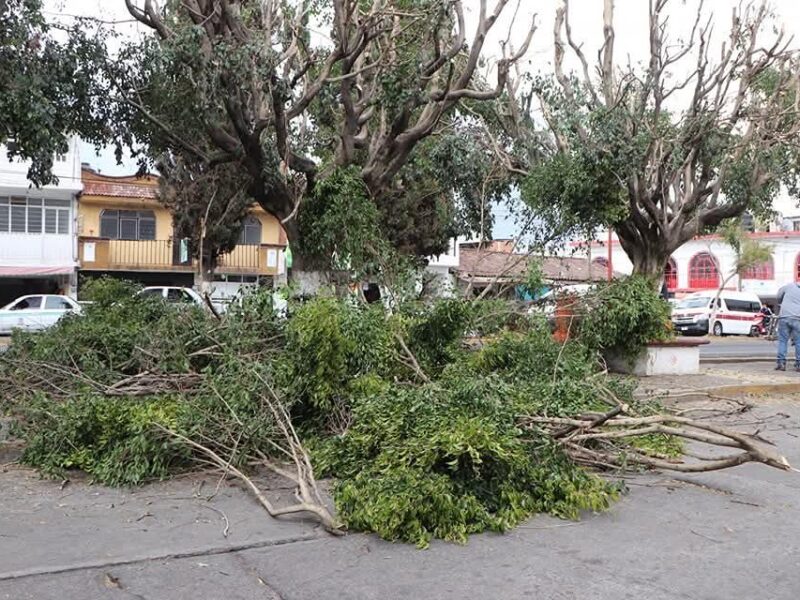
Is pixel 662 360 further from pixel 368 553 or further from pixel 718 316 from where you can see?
pixel 718 316

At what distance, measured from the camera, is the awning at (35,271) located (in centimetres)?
3061

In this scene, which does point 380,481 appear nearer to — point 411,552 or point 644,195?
point 411,552

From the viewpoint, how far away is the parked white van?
34406 mm

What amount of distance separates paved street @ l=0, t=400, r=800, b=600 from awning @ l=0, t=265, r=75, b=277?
27.3 metres

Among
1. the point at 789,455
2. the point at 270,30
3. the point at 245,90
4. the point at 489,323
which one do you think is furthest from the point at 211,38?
the point at 789,455

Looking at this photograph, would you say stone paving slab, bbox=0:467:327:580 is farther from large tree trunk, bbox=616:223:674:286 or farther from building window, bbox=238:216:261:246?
building window, bbox=238:216:261:246

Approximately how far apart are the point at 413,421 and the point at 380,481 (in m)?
0.93

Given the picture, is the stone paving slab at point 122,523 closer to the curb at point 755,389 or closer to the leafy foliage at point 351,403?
the leafy foliage at point 351,403

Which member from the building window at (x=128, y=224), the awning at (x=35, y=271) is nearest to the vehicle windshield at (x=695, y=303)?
the building window at (x=128, y=224)

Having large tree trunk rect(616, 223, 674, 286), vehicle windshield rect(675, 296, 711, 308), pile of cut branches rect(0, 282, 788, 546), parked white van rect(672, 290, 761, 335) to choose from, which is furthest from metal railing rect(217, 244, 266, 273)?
pile of cut branches rect(0, 282, 788, 546)

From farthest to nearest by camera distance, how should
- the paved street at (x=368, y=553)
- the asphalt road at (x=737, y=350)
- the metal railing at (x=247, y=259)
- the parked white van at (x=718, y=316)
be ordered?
the metal railing at (x=247, y=259), the parked white van at (x=718, y=316), the asphalt road at (x=737, y=350), the paved street at (x=368, y=553)

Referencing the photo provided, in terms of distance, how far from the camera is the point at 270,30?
12.9 metres

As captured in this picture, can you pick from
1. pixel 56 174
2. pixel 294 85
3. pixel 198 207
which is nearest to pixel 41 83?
pixel 294 85

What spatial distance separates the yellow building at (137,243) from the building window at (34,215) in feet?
2.28
